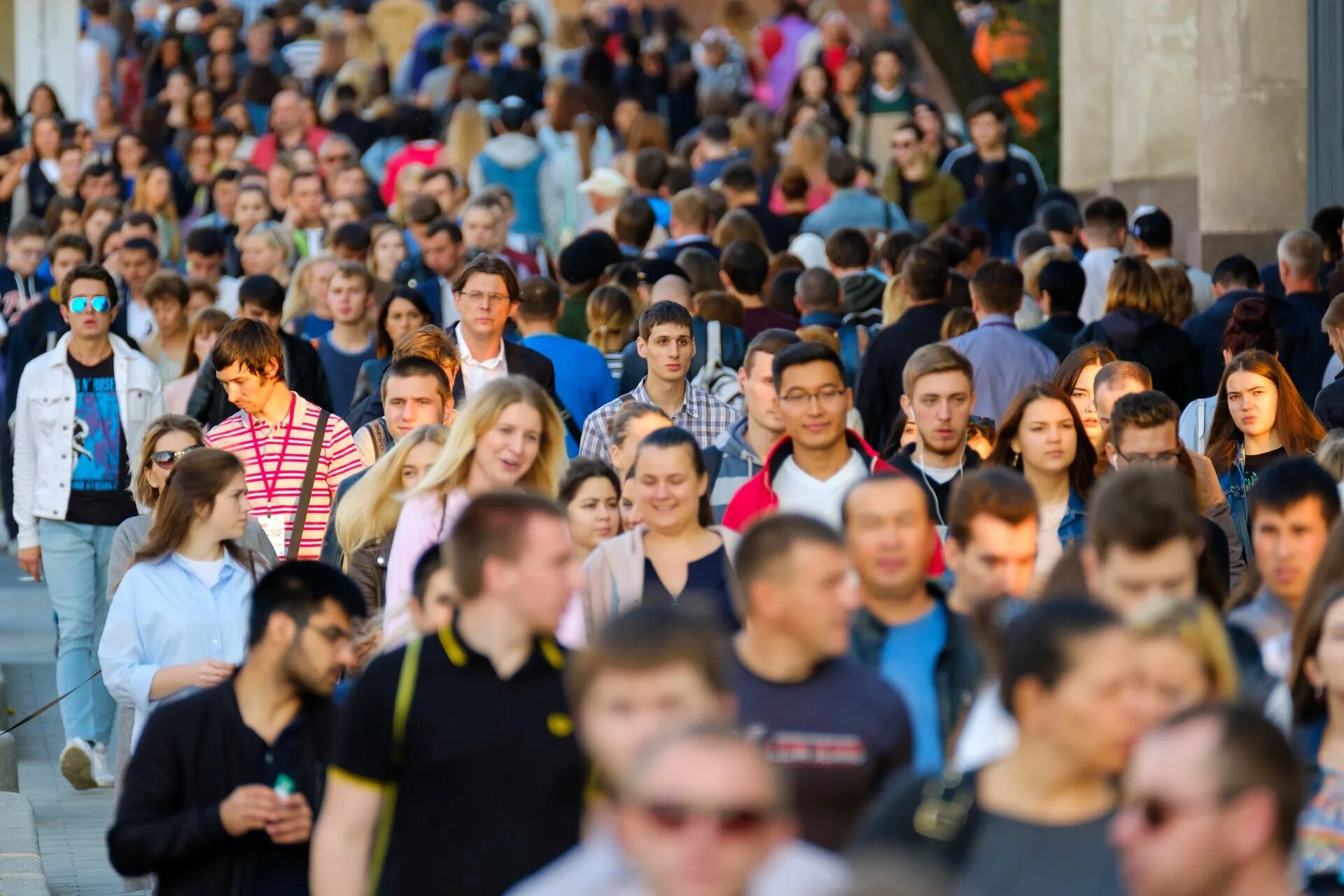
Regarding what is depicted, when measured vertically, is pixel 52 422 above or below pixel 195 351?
below

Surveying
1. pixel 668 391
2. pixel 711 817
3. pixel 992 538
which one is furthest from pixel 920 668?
pixel 668 391

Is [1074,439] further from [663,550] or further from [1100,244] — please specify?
[1100,244]

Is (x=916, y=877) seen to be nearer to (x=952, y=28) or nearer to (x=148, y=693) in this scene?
(x=148, y=693)

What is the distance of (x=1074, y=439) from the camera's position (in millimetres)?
9117

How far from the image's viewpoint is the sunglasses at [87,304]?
39.2 ft

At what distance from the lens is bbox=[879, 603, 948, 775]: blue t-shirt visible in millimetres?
6121

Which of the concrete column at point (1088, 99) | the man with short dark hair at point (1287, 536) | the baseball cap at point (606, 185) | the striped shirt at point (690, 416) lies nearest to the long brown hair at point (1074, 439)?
the striped shirt at point (690, 416)

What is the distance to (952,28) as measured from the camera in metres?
26.0

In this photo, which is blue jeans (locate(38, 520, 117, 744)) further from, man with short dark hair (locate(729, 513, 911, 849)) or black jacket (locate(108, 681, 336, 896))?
man with short dark hair (locate(729, 513, 911, 849))

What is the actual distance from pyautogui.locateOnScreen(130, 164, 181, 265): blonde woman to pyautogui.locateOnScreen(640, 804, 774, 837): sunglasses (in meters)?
15.7

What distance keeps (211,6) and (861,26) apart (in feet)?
30.4

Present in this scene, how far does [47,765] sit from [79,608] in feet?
2.93

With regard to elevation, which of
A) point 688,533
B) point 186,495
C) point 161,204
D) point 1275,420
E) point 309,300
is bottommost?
point 688,533

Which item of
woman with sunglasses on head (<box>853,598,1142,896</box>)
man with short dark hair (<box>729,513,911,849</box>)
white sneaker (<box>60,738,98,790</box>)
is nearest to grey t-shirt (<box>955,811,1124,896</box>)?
Answer: woman with sunglasses on head (<box>853,598,1142,896</box>)
